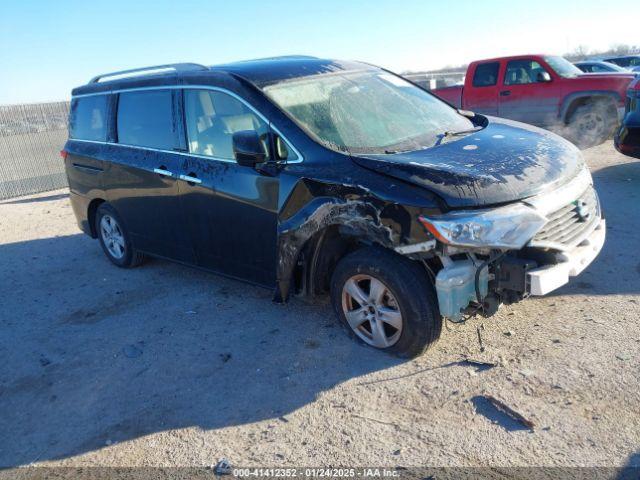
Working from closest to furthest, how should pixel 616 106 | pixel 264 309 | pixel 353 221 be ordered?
pixel 353 221
pixel 264 309
pixel 616 106

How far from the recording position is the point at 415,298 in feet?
11.5

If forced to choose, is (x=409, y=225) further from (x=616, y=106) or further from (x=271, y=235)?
(x=616, y=106)

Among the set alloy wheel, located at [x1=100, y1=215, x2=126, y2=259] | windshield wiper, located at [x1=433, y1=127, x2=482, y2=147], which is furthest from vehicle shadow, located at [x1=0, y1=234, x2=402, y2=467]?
windshield wiper, located at [x1=433, y1=127, x2=482, y2=147]

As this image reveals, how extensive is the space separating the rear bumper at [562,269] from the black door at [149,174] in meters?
2.96

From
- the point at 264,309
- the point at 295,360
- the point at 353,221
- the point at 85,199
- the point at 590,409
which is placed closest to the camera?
the point at 590,409

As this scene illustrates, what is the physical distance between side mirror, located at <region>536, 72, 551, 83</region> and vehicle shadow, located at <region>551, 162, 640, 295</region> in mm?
3831

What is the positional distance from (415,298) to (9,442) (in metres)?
2.58

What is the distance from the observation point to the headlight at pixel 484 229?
10.4 ft

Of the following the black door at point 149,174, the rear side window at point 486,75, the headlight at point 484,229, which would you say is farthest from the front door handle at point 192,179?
the rear side window at point 486,75

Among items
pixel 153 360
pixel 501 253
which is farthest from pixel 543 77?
pixel 153 360

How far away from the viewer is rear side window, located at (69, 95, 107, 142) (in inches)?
232

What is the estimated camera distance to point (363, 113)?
4344 millimetres

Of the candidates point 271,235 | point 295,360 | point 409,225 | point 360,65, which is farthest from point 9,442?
point 360,65

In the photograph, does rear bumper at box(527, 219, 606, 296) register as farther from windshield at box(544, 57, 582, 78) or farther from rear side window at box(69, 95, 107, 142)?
windshield at box(544, 57, 582, 78)
